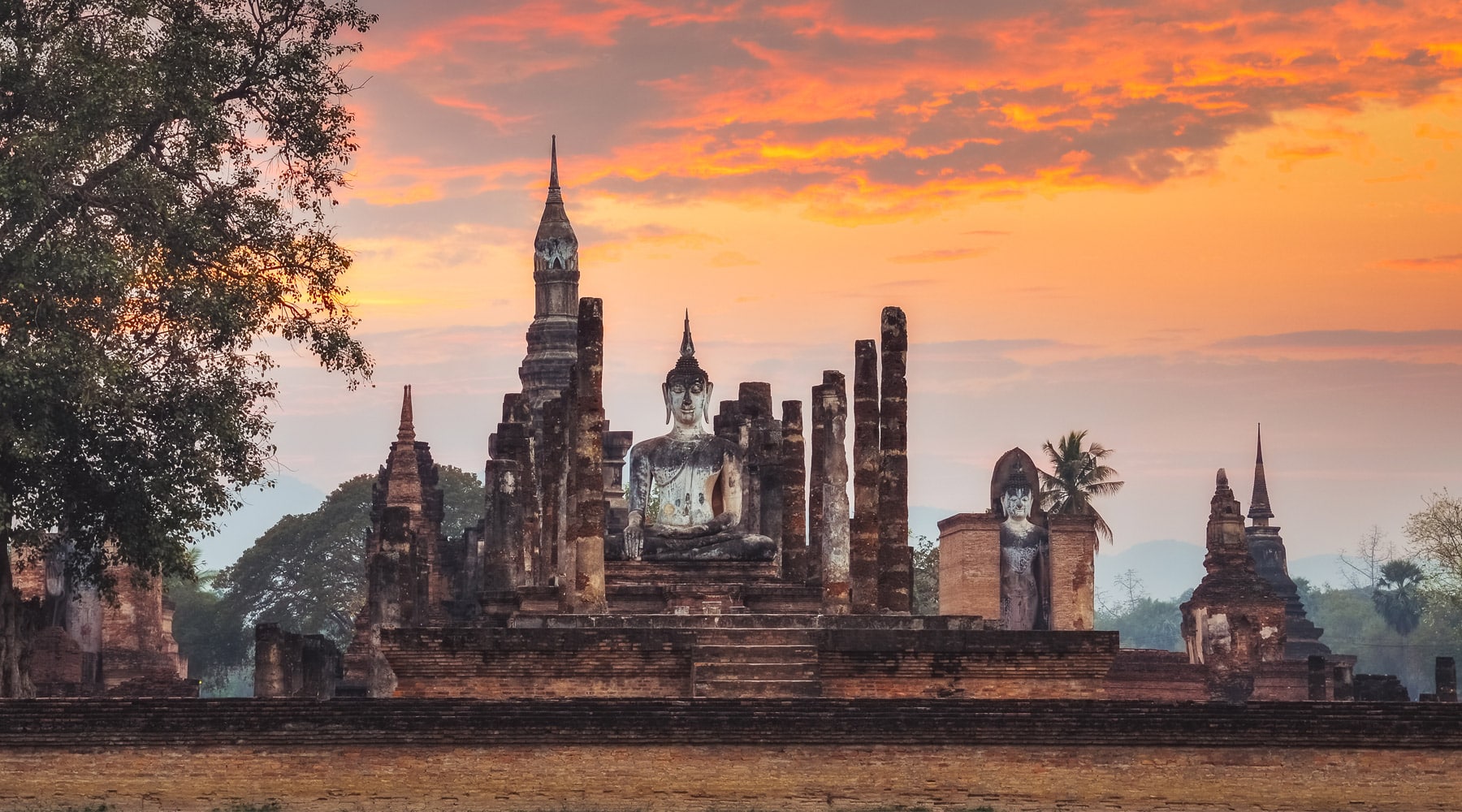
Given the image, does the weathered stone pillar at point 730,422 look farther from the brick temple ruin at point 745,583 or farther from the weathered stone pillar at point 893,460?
the weathered stone pillar at point 893,460

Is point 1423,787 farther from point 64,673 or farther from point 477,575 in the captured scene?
point 477,575

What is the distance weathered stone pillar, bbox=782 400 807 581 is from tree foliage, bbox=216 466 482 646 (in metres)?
42.9

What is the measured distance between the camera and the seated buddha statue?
30.4 metres

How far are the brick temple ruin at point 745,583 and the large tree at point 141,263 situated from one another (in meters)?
3.36

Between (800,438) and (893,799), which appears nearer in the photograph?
(893,799)

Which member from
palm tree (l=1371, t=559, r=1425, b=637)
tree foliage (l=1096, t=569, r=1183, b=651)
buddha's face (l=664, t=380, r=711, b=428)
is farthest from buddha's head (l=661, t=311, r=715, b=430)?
tree foliage (l=1096, t=569, r=1183, b=651)

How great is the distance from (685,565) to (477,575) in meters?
15.6

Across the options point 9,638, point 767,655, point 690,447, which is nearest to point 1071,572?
point 690,447

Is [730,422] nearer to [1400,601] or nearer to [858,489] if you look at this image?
[858,489]

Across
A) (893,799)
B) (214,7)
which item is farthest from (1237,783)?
(214,7)

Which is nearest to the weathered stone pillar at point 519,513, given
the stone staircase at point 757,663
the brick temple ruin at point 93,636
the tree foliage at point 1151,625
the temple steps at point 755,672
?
the brick temple ruin at point 93,636

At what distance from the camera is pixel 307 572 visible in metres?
74.7

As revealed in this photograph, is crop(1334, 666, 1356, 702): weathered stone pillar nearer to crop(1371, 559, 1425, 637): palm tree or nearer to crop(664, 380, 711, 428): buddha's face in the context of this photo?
crop(664, 380, 711, 428): buddha's face

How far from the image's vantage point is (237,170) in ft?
86.1
